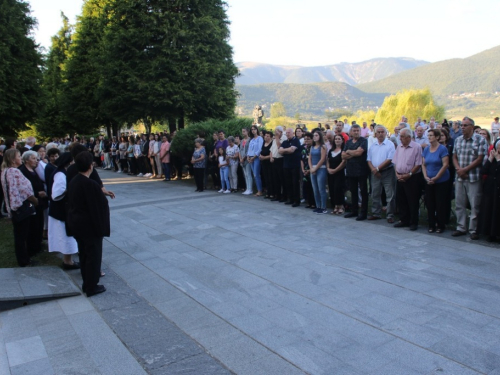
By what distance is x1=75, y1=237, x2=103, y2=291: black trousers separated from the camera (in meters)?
5.56

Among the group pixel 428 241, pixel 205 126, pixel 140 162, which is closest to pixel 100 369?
pixel 428 241

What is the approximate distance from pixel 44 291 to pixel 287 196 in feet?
24.7

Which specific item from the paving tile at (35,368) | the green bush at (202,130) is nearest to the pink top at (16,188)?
the paving tile at (35,368)

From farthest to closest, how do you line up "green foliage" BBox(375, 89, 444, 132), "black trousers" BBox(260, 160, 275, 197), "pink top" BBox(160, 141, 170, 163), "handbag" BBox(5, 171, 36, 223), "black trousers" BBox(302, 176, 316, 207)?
1. "green foliage" BBox(375, 89, 444, 132)
2. "pink top" BBox(160, 141, 170, 163)
3. "black trousers" BBox(260, 160, 275, 197)
4. "black trousers" BBox(302, 176, 316, 207)
5. "handbag" BBox(5, 171, 36, 223)

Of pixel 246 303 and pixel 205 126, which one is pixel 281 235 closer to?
pixel 246 303

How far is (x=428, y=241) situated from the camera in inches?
297

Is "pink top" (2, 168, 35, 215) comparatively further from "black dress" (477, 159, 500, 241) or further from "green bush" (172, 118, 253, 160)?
"green bush" (172, 118, 253, 160)

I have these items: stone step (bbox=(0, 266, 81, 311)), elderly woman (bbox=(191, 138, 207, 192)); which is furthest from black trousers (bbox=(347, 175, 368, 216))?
stone step (bbox=(0, 266, 81, 311))

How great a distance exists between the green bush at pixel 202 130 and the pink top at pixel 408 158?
25.4ft

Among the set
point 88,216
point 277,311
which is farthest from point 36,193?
point 277,311

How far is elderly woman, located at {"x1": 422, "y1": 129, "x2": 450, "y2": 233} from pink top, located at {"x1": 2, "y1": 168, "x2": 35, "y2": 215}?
718cm

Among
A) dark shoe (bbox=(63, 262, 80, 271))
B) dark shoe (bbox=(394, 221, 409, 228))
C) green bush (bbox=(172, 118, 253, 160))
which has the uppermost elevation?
green bush (bbox=(172, 118, 253, 160))

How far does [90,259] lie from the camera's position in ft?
18.3

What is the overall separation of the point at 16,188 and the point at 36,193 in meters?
0.79
